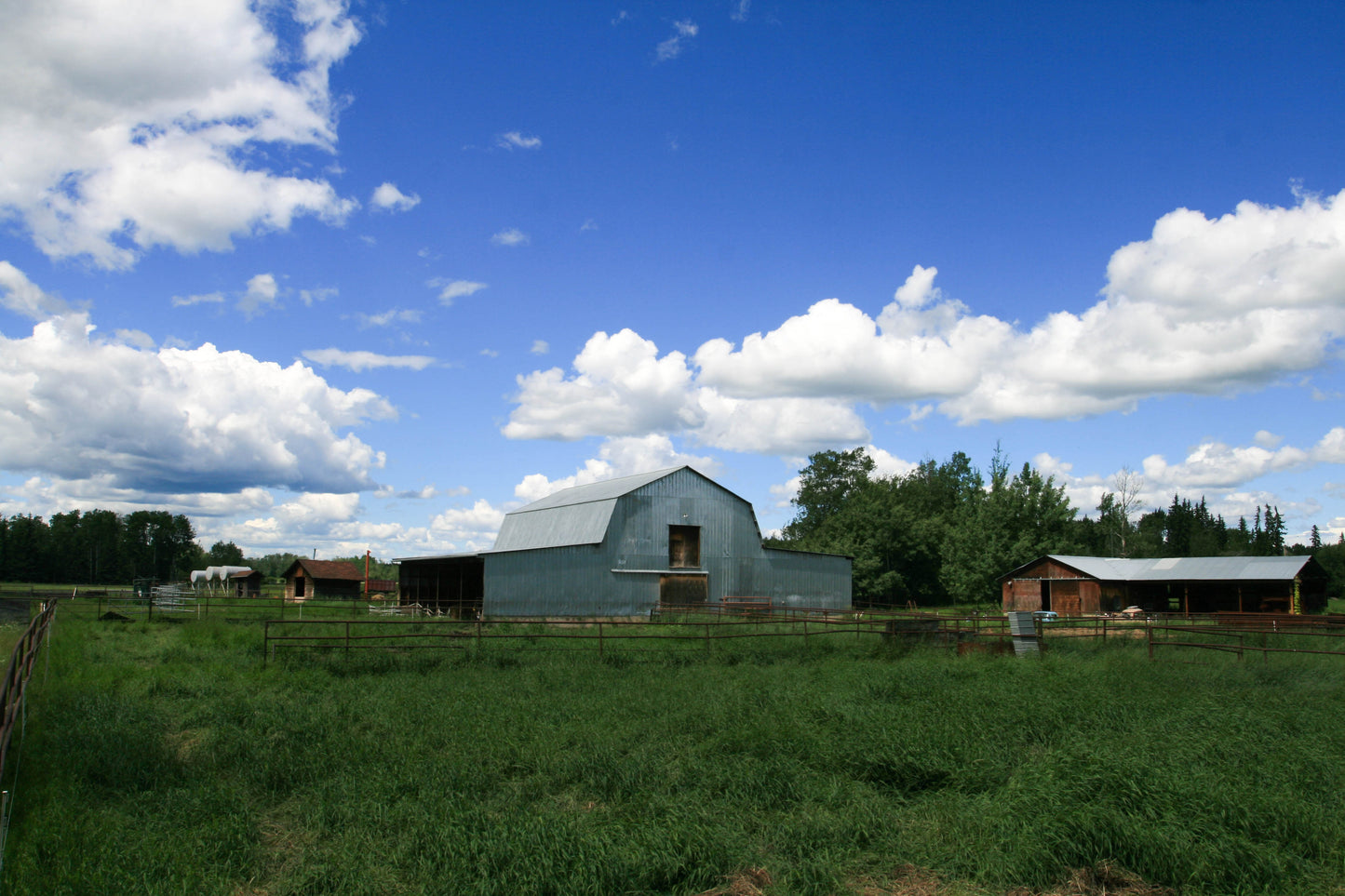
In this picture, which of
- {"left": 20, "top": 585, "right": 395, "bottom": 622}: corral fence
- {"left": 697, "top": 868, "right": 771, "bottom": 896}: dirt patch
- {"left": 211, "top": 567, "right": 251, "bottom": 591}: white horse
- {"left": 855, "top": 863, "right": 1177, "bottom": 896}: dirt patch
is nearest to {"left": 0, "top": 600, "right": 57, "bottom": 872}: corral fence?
{"left": 697, "top": 868, "right": 771, "bottom": 896}: dirt patch

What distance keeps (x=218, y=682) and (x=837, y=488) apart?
A: 74.8 meters

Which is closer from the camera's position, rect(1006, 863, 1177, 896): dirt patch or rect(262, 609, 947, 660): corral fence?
rect(1006, 863, 1177, 896): dirt patch

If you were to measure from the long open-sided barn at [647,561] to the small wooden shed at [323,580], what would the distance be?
25.3 m

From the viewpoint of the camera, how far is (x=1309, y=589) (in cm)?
4612

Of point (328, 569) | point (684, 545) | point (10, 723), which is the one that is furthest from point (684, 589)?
point (328, 569)

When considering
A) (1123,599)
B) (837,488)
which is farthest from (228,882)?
(837,488)

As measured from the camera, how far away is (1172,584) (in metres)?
48.8

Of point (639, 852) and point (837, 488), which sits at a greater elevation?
point (837, 488)

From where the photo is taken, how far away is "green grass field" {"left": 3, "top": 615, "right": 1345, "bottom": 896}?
734cm

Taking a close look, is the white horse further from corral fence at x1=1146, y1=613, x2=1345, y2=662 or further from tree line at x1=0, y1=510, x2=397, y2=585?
corral fence at x1=1146, y1=613, x2=1345, y2=662

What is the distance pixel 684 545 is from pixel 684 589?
2.02 m

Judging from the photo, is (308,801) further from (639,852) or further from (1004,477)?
(1004,477)

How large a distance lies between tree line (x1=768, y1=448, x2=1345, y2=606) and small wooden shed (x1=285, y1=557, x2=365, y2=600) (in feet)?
125

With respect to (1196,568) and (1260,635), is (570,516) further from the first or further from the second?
(1196,568)
